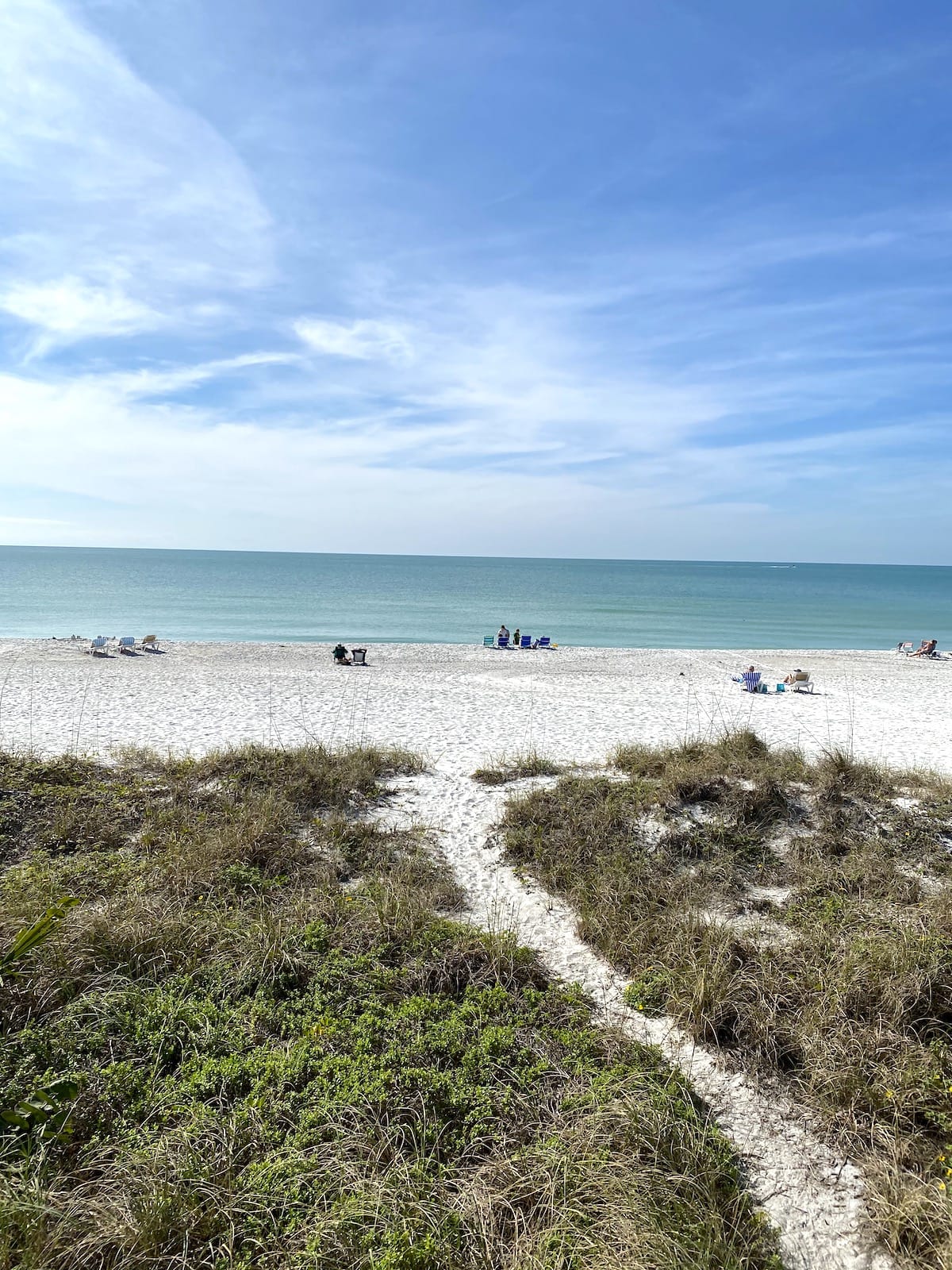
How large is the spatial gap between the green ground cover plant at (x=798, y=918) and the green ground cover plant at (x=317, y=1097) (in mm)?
832

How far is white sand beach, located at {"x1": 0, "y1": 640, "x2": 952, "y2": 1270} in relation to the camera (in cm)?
412

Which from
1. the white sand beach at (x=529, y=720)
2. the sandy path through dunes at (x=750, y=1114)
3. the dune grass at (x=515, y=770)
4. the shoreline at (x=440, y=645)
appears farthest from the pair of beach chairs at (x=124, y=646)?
the sandy path through dunes at (x=750, y=1114)

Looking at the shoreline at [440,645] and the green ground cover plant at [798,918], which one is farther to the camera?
the shoreline at [440,645]

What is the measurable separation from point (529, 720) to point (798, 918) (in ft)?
32.3

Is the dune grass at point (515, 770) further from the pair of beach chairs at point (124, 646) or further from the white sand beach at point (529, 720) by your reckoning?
the pair of beach chairs at point (124, 646)

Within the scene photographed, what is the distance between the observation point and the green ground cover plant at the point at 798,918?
4.14 meters

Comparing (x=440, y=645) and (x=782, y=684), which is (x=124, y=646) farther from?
(x=782, y=684)

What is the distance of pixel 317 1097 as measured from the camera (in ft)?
12.8

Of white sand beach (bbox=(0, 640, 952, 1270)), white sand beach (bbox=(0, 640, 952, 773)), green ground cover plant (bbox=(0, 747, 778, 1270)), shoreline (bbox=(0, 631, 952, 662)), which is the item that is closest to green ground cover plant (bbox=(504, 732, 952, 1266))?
white sand beach (bbox=(0, 640, 952, 1270))

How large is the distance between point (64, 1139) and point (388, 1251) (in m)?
1.83

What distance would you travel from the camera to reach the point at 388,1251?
3018 mm

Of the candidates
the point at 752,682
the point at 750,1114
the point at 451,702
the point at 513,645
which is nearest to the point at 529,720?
the point at 451,702

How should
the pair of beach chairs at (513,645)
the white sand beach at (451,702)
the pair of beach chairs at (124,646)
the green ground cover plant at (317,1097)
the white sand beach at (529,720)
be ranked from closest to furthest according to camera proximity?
the green ground cover plant at (317,1097) < the white sand beach at (529,720) < the white sand beach at (451,702) < the pair of beach chairs at (124,646) < the pair of beach chairs at (513,645)

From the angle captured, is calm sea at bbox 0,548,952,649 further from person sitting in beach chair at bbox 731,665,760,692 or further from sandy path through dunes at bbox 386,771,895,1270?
sandy path through dunes at bbox 386,771,895,1270
